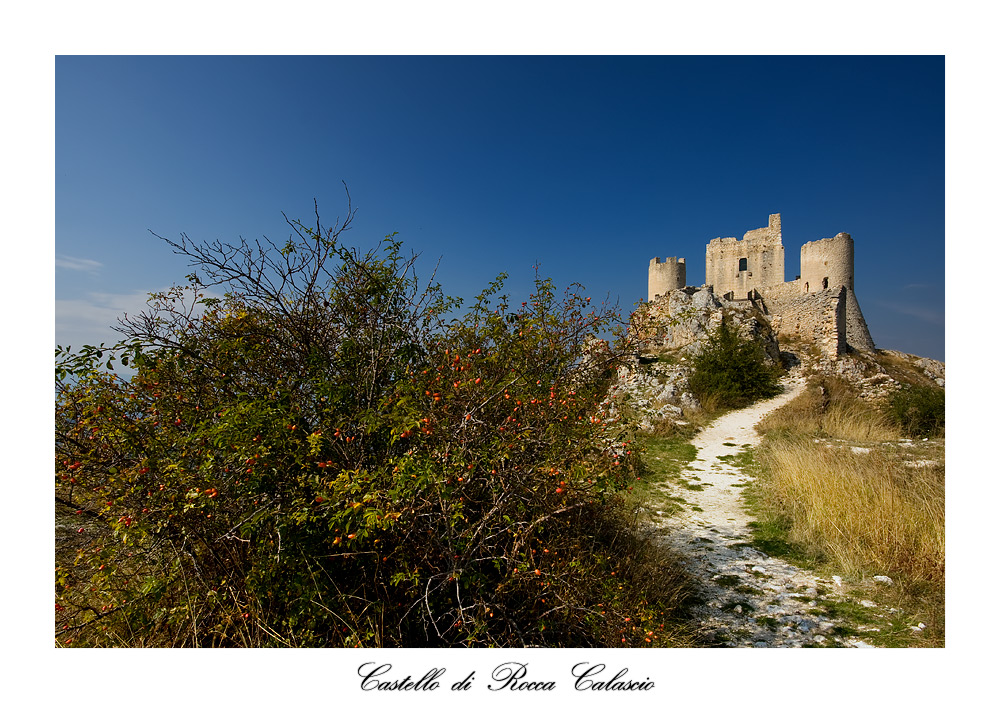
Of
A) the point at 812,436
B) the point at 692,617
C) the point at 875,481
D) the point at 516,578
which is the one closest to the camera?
the point at 516,578

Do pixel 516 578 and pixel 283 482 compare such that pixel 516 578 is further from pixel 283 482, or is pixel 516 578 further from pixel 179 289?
pixel 179 289

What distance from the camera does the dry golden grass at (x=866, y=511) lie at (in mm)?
3764

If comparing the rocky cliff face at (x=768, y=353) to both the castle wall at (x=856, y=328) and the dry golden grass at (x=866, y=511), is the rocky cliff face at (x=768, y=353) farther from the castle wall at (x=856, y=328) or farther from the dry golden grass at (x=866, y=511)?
the dry golden grass at (x=866, y=511)

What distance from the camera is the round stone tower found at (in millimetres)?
20531

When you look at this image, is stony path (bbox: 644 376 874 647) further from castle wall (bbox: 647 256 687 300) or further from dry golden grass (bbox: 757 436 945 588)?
castle wall (bbox: 647 256 687 300)

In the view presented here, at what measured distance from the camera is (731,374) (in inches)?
547

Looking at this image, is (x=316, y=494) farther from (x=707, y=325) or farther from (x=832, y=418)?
(x=707, y=325)

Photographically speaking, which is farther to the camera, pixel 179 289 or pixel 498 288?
pixel 498 288

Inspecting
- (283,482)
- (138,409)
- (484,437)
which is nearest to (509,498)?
(484,437)

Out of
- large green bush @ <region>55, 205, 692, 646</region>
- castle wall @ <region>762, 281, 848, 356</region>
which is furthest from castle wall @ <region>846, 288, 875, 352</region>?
large green bush @ <region>55, 205, 692, 646</region>

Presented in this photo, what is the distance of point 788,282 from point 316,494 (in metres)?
26.4

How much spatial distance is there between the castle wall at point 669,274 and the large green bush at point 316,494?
24.8 m
